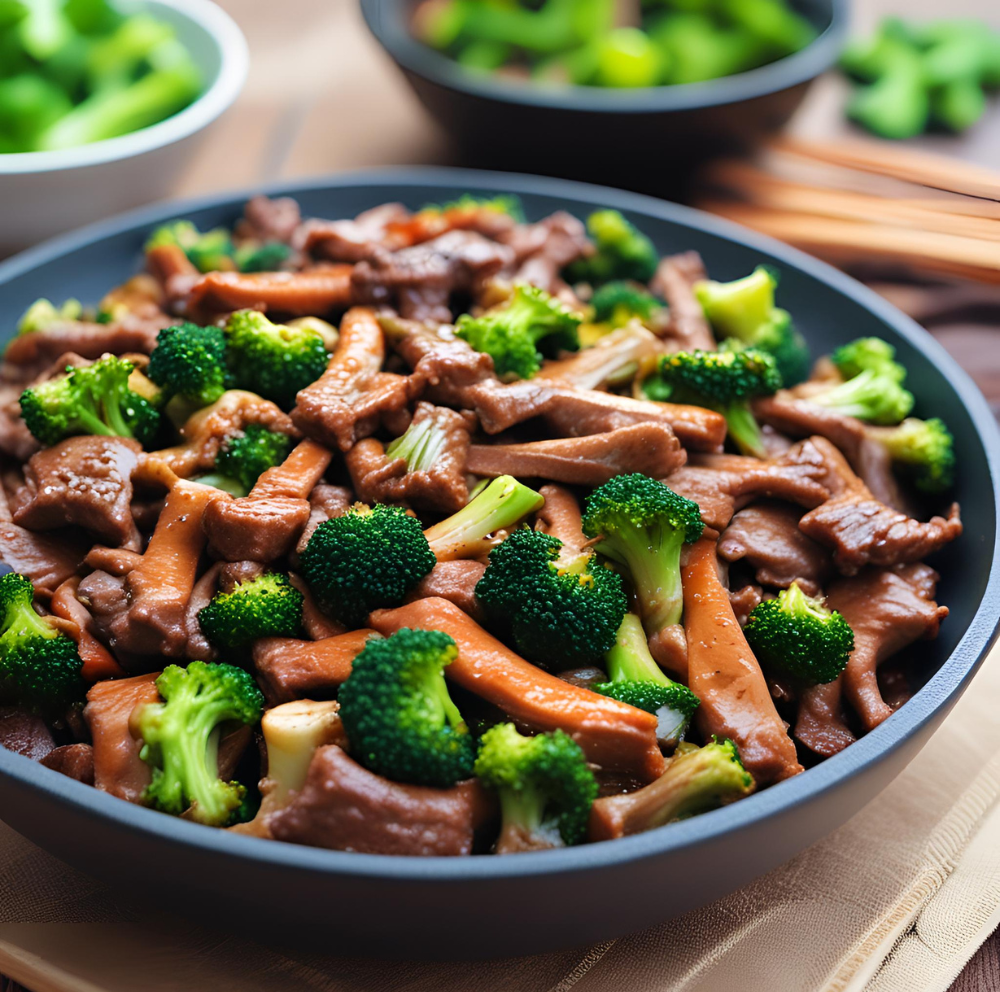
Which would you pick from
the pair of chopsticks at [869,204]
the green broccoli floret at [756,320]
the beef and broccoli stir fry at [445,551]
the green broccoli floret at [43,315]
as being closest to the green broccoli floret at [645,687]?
the beef and broccoli stir fry at [445,551]

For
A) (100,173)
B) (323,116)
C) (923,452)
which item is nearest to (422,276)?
(923,452)

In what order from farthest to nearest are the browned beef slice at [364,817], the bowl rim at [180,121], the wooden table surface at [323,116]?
the wooden table surface at [323,116], the bowl rim at [180,121], the browned beef slice at [364,817]

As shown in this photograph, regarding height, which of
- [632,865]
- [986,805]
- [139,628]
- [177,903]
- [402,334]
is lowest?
[986,805]

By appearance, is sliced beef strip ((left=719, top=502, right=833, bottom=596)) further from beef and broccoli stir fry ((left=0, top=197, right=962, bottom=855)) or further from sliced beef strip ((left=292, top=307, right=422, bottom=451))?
sliced beef strip ((left=292, top=307, right=422, bottom=451))

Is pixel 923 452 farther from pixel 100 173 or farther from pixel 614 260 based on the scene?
pixel 100 173

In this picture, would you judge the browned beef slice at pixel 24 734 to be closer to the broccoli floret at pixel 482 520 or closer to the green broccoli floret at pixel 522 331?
the broccoli floret at pixel 482 520


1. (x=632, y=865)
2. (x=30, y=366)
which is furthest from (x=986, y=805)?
(x=30, y=366)

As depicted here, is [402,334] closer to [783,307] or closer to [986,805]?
[783,307]

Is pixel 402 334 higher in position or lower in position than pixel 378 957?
higher
